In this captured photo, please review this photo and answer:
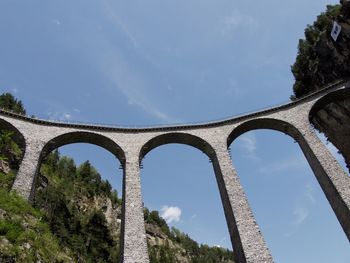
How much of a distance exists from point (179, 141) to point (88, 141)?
6.81m

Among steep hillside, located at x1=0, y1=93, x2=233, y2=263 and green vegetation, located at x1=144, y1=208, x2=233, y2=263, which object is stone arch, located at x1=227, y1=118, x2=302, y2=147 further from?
green vegetation, located at x1=144, y1=208, x2=233, y2=263

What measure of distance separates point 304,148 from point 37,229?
18269mm

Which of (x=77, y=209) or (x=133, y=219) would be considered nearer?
(x=133, y=219)

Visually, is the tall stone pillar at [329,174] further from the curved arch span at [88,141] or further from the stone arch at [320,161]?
the curved arch span at [88,141]

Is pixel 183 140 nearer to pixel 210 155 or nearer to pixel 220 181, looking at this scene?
pixel 210 155

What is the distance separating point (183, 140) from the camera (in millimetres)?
26875

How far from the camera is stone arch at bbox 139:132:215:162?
25.4 meters

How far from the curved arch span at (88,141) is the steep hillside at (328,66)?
1653 cm

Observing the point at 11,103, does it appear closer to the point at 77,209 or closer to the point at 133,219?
the point at 77,209

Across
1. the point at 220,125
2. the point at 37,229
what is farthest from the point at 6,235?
the point at 220,125

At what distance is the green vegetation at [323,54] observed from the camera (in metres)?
28.5

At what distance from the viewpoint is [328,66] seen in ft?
99.6

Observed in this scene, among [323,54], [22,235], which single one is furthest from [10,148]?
[323,54]

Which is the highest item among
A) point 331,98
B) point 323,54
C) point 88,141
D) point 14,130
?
point 323,54
